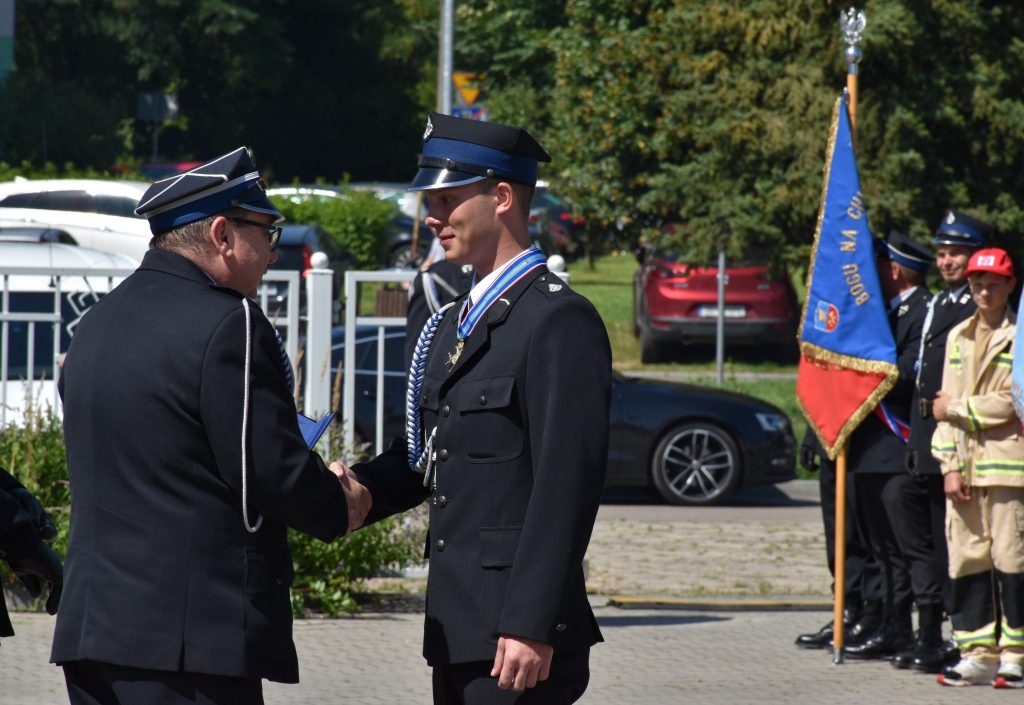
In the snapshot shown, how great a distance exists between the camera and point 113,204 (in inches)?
831

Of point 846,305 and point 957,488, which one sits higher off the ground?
point 846,305

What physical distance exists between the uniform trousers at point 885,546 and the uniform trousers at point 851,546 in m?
0.10

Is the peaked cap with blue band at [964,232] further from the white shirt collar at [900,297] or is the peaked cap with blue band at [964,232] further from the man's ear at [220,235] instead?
the man's ear at [220,235]

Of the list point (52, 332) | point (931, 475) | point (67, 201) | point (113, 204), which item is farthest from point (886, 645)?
point (67, 201)

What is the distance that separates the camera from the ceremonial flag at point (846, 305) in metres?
7.80

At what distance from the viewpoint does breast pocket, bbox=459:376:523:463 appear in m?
3.79

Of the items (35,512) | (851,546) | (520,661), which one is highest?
(35,512)

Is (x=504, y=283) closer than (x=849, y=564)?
Yes

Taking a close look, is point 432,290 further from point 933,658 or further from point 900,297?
point 933,658

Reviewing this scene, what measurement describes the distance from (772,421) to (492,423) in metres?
9.75

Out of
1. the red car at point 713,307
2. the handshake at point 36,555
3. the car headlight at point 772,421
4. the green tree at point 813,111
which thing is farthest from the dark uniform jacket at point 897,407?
the red car at point 713,307

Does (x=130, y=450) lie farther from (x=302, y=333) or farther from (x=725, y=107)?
(x=725, y=107)

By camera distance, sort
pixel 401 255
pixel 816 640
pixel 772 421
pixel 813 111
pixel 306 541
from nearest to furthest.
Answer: pixel 816 640
pixel 306 541
pixel 772 421
pixel 813 111
pixel 401 255

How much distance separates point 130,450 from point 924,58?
13599 millimetres
